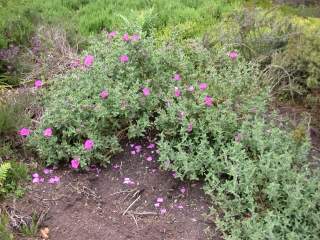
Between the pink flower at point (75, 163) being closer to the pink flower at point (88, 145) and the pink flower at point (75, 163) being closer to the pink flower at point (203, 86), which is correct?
the pink flower at point (88, 145)

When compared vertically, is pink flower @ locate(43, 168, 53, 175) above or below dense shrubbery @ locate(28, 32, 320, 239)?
below

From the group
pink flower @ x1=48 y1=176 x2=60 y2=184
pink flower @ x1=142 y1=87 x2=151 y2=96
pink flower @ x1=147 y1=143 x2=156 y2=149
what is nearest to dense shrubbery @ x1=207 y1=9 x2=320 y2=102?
pink flower @ x1=142 y1=87 x2=151 y2=96

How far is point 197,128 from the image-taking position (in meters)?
3.91

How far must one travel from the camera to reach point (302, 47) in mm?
4574

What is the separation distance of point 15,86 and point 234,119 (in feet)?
8.84

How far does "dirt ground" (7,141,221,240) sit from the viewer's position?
11.2 feet

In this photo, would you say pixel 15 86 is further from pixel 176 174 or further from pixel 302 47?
pixel 302 47

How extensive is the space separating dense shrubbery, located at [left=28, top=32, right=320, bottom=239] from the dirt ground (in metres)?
0.12

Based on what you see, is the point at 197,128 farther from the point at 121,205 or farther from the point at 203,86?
the point at 121,205

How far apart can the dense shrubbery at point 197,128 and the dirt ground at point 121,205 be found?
A: 121 mm

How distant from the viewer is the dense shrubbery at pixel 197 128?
3326 mm

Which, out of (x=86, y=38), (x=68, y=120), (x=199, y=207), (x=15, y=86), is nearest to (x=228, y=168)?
(x=199, y=207)

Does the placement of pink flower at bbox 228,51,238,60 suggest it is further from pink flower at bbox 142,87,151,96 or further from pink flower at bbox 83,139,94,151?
pink flower at bbox 83,139,94,151

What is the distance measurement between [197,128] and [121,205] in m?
0.83
